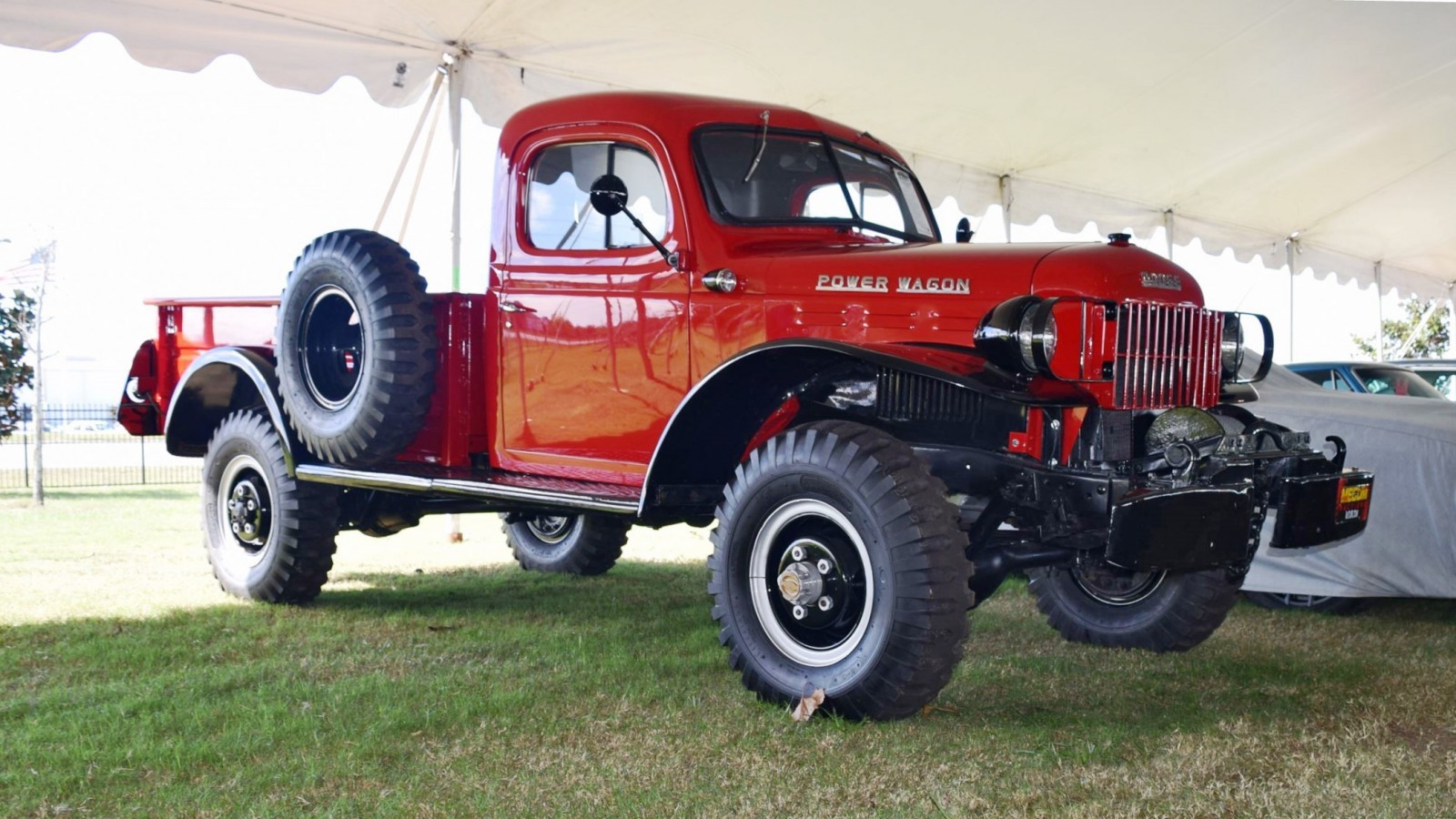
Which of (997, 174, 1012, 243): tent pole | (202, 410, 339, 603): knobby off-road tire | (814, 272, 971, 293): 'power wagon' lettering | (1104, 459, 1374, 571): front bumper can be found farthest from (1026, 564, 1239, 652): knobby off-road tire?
(997, 174, 1012, 243): tent pole

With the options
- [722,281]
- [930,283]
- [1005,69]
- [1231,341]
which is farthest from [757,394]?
[1005,69]

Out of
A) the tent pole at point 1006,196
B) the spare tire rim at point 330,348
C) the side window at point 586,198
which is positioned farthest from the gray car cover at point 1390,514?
the tent pole at point 1006,196

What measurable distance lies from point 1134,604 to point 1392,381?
5.56 m

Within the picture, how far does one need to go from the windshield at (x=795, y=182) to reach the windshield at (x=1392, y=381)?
5516 mm

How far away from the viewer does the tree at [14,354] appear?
1320 centimetres

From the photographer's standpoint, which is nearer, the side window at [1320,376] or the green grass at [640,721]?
the green grass at [640,721]

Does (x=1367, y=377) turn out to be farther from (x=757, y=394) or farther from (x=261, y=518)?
(x=261, y=518)

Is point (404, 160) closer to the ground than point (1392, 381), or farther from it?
farther from it

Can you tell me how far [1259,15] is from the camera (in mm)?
8156

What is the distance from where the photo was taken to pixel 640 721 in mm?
3578

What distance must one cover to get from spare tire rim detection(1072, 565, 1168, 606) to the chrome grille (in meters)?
0.92

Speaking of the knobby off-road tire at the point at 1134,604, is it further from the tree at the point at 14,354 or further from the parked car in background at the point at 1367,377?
the tree at the point at 14,354

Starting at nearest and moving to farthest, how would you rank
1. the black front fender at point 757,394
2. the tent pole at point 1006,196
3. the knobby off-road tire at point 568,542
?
the black front fender at point 757,394, the knobby off-road tire at point 568,542, the tent pole at point 1006,196

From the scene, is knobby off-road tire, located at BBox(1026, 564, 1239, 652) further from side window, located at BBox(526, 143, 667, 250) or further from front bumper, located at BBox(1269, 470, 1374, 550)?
side window, located at BBox(526, 143, 667, 250)
